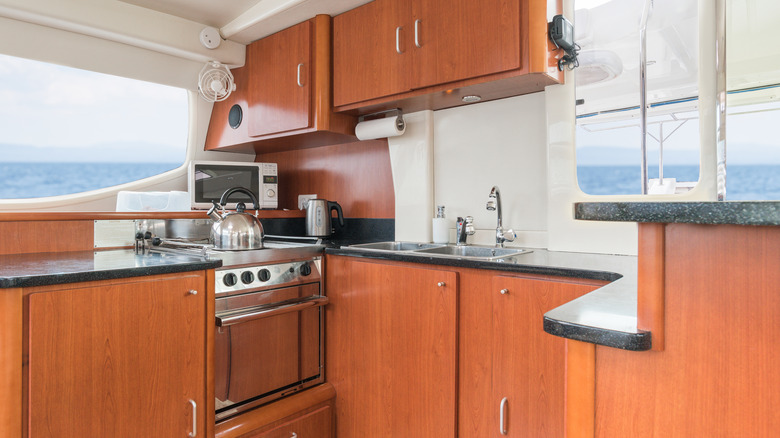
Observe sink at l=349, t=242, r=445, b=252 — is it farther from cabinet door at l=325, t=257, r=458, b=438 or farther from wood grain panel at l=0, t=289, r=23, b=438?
wood grain panel at l=0, t=289, r=23, b=438

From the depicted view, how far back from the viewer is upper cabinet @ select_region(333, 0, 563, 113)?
1.80 meters

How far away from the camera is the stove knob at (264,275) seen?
6.65 feet

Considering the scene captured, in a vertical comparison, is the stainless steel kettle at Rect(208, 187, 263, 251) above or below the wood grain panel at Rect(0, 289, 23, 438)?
above

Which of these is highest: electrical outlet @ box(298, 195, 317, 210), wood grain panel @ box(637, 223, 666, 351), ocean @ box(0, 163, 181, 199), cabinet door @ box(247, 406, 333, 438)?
ocean @ box(0, 163, 181, 199)

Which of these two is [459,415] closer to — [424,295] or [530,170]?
[424,295]

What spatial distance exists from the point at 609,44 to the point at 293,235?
7.01 ft

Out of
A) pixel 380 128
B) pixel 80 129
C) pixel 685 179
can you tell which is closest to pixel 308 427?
pixel 380 128

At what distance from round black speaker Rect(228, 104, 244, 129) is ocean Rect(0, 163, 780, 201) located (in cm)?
51

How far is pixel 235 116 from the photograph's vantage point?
3.03 metres

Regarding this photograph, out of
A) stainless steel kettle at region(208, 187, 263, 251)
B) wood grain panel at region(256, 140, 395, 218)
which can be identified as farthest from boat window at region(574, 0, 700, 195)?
stainless steel kettle at region(208, 187, 263, 251)

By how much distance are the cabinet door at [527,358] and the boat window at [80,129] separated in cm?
250

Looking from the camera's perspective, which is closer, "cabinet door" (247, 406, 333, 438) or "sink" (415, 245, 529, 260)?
"cabinet door" (247, 406, 333, 438)

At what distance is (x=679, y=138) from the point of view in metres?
1.78

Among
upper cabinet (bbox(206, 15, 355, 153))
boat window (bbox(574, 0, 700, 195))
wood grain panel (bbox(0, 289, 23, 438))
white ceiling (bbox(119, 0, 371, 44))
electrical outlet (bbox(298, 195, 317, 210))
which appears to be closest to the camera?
wood grain panel (bbox(0, 289, 23, 438))
